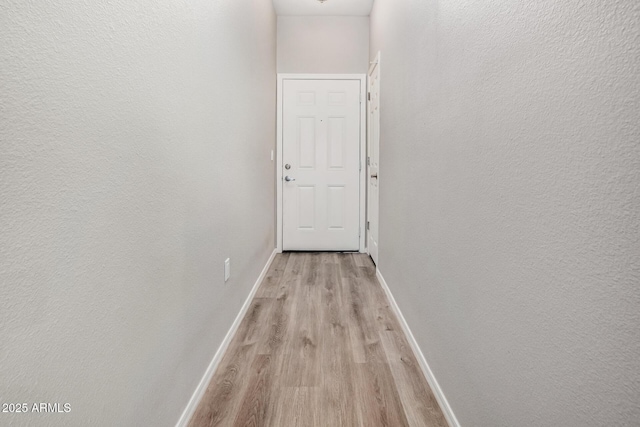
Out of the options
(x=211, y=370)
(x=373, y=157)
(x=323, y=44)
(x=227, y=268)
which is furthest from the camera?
(x=323, y=44)

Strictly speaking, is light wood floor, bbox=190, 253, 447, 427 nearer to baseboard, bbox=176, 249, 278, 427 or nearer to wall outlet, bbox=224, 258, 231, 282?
baseboard, bbox=176, 249, 278, 427

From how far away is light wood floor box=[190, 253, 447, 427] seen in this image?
5.16ft

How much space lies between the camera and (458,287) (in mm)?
1441

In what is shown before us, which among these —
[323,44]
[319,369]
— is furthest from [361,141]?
[319,369]

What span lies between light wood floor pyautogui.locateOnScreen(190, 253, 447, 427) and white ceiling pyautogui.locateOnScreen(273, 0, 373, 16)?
2.88 m

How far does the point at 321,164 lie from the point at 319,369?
112 inches

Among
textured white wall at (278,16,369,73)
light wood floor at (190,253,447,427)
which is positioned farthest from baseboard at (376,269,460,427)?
textured white wall at (278,16,369,73)

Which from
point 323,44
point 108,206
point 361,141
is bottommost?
point 108,206

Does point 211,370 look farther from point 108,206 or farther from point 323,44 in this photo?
point 323,44

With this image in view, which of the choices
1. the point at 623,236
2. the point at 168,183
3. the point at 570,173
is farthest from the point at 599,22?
the point at 168,183

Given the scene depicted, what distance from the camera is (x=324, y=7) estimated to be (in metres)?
4.15

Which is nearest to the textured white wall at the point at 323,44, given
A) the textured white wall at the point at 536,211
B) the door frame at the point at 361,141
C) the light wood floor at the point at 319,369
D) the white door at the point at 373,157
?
the door frame at the point at 361,141

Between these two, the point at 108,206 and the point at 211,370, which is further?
the point at 211,370

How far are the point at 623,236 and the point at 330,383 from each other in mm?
1438
